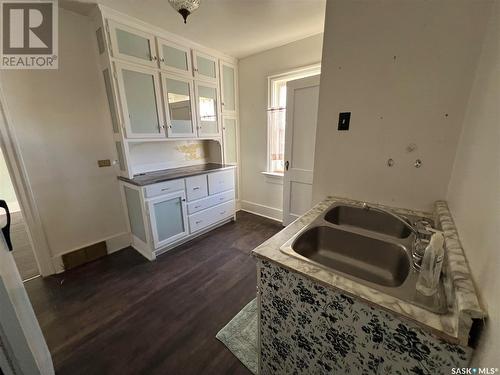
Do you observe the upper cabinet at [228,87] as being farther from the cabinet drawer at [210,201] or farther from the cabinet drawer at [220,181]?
the cabinet drawer at [210,201]

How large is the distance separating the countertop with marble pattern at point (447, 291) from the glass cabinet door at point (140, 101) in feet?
6.62

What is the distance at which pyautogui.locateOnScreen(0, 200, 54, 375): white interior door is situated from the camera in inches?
30.8

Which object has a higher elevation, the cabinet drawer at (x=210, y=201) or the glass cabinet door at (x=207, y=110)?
the glass cabinet door at (x=207, y=110)

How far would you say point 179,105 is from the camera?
2.54 metres

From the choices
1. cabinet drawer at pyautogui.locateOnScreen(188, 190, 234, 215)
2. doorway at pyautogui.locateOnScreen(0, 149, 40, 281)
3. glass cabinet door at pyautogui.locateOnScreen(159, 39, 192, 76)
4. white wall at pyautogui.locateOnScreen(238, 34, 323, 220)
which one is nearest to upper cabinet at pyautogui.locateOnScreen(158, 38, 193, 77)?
glass cabinet door at pyautogui.locateOnScreen(159, 39, 192, 76)

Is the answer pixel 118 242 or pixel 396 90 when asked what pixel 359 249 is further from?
pixel 118 242

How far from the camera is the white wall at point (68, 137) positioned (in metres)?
1.80

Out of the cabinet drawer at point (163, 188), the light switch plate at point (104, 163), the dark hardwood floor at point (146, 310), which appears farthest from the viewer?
the light switch plate at point (104, 163)

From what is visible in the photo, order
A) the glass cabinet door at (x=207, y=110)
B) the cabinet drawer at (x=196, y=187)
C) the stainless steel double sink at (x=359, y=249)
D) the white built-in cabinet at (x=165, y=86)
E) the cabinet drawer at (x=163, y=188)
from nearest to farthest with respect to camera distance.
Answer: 1. the stainless steel double sink at (x=359, y=249)
2. the white built-in cabinet at (x=165, y=86)
3. the cabinet drawer at (x=163, y=188)
4. the cabinet drawer at (x=196, y=187)
5. the glass cabinet door at (x=207, y=110)

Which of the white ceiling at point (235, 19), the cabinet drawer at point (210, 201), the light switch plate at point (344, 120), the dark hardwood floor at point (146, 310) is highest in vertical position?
the white ceiling at point (235, 19)

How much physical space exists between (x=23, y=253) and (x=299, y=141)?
142 inches

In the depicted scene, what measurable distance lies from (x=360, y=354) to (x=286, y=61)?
10.2 ft

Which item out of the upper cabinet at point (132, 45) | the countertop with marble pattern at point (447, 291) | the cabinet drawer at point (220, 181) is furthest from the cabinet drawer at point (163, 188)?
the countertop with marble pattern at point (447, 291)

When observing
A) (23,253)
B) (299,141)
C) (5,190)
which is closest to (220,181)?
(299,141)
